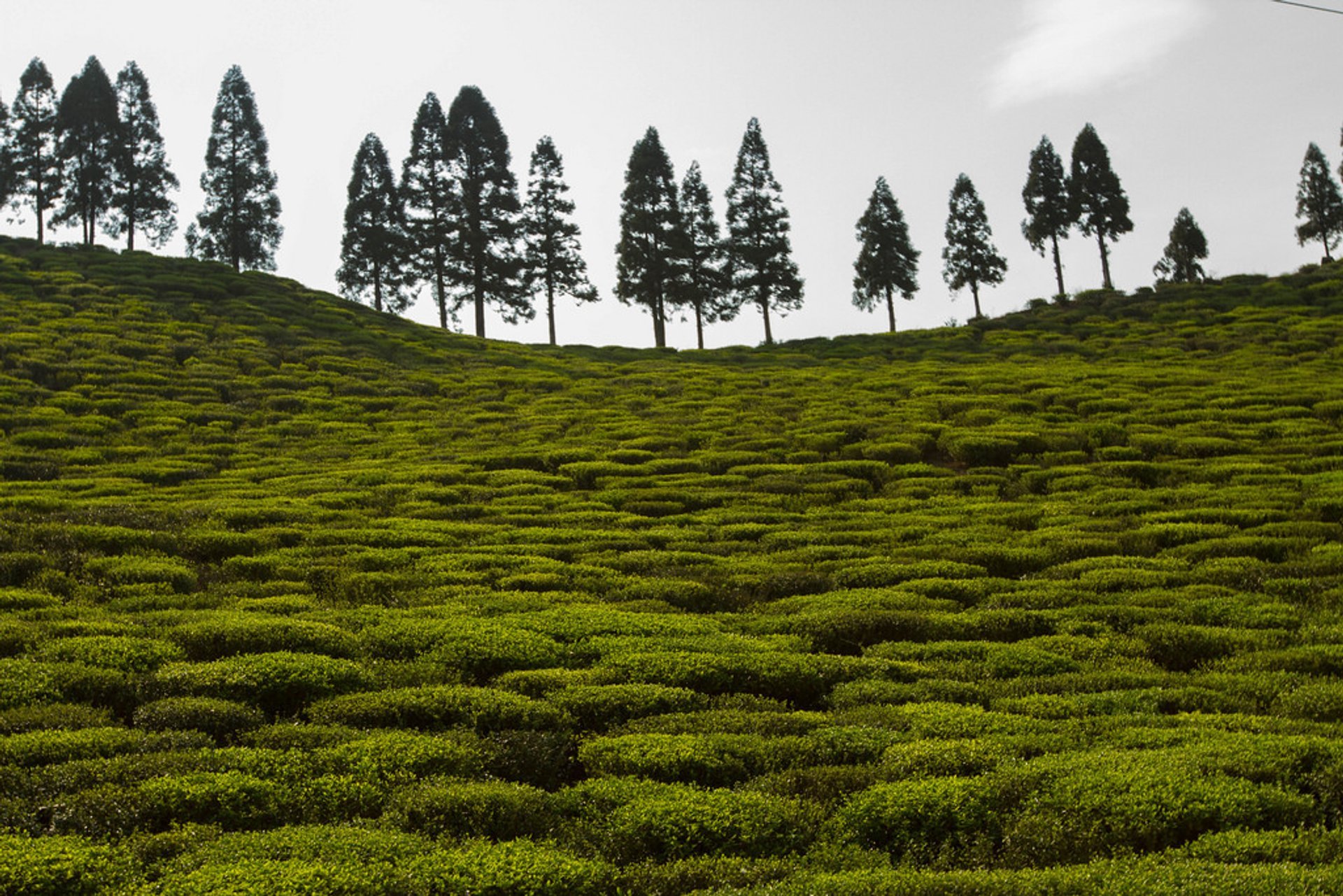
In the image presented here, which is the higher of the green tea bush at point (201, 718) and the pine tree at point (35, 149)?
the pine tree at point (35, 149)

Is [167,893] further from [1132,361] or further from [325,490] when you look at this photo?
[1132,361]

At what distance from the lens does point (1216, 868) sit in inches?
267

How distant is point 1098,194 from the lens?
70375 millimetres

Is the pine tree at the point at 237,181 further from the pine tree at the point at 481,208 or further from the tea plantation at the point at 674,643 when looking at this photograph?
the tea plantation at the point at 674,643

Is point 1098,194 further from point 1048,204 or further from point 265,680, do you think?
point 265,680

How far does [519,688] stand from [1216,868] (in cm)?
678

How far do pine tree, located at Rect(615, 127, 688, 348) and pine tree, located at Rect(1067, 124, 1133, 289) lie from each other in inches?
1194

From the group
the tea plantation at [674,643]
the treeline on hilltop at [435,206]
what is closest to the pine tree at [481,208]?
the treeline on hilltop at [435,206]

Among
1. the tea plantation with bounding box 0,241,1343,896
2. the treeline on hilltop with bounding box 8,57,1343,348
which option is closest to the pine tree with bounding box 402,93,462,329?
the treeline on hilltop with bounding box 8,57,1343,348

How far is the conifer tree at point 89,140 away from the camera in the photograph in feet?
206

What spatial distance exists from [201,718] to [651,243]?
2164 inches

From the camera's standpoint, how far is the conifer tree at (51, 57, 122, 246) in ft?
206

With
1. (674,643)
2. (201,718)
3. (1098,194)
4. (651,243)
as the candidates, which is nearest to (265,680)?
(201,718)

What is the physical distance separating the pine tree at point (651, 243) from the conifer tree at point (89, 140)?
111 feet
